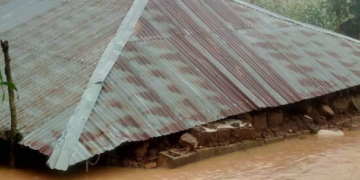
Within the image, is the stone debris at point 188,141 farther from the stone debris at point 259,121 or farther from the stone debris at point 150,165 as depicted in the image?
the stone debris at point 259,121

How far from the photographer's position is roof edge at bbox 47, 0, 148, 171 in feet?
24.8

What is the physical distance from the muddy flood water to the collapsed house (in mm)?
641

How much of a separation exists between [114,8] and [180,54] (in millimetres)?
2159

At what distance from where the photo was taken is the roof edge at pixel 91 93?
24.8ft

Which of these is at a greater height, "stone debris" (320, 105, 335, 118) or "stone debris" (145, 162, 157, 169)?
"stone debris" (320, 105, 335, 118)

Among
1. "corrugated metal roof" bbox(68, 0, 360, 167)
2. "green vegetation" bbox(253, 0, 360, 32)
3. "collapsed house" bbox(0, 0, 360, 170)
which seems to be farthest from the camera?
"green vegetation" bbox(253, 0, 360, 32)

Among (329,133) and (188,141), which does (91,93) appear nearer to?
(188,141)

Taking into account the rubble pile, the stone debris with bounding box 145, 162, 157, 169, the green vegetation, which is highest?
the rubble pile

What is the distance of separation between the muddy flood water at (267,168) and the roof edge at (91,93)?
2.22 feet

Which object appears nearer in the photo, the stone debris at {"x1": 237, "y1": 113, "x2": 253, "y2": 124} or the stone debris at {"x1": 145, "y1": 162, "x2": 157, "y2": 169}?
the stone debris at {"x1": 145, "y1": 162, "x2": 157, "y2": 169}

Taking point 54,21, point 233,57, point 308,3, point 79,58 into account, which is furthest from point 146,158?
point 308,3

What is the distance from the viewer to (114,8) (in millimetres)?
11977

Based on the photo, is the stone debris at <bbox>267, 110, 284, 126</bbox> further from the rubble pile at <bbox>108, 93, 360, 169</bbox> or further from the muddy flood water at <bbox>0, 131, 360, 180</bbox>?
the muddy flood water at <bbox>0, 131, 360, 180</bbox>

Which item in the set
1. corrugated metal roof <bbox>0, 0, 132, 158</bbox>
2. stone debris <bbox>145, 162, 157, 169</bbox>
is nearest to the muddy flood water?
stone debris <bbox>145, 162, 157, 169</bbox>
